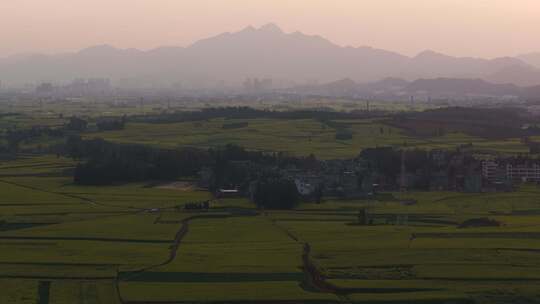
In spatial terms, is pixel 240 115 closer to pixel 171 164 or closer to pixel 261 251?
pixel 171 164

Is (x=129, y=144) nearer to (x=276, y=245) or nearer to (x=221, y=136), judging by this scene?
(x=221, y=136)

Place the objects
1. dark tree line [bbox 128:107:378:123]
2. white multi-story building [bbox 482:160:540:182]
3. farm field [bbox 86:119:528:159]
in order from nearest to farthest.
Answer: white multi-story building [bbox 482:160:540:182], farm field [bbox 86:119:528:159], dark tree line [bbox 128:107:378:123]

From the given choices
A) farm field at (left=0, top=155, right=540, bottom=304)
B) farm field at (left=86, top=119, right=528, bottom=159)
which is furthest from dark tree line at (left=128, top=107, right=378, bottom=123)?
→ farm field at (left=0, top=155, right=540, bottom=304)

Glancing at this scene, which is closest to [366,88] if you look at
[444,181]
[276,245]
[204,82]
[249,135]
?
[204,82]

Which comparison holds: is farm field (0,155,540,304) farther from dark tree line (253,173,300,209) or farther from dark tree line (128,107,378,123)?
dark tree line (128,107,378,123)

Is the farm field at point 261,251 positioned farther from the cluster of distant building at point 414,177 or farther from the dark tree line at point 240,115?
the dark tree line at point 240,115

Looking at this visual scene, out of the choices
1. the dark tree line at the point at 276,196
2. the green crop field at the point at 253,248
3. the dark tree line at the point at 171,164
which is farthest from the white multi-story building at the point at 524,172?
the dark tree line at the point at 276,196

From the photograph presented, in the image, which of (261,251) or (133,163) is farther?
(133,163)

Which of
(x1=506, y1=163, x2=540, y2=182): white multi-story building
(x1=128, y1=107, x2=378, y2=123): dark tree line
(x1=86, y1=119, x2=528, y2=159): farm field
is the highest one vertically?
(x1=128, y1=107, x2=378, y2=123): dark tree line

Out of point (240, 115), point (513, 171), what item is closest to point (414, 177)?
point (513, 171)
